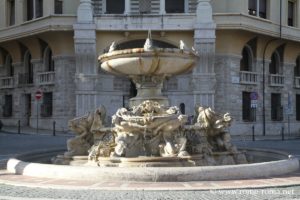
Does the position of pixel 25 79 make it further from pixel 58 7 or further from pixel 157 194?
pixel 157 194

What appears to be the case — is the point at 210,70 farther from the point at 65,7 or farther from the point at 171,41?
the point at 65,7

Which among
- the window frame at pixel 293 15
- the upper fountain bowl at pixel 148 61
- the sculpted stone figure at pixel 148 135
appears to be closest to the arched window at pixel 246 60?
the window frame at pixel 293 15

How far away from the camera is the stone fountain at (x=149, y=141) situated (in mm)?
10328

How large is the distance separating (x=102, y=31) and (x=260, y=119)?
1143 cm

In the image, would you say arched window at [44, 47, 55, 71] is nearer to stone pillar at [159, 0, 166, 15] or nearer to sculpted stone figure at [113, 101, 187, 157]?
stone pillar at [159, 0, 166, 15]

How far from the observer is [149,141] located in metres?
12.3

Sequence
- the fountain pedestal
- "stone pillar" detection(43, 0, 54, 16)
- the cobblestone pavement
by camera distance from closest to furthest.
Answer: the cobblestone pavement < the fountain pedestal < "stone pillar" detection(43, 0, 54, 16)

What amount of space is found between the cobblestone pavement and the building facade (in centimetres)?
2290

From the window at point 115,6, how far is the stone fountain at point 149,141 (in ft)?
72.1

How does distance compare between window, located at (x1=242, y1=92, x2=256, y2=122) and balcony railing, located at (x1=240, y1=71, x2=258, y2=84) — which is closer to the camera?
balcony railing, located at (x1=240, y1=71, x2=258, y2=84)

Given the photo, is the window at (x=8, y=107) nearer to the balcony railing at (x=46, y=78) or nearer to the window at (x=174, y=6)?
the balcony railing at (x=46, y=78)

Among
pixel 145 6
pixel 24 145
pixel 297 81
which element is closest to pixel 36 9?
pixel 145 6

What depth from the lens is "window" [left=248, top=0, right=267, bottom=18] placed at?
123 ft

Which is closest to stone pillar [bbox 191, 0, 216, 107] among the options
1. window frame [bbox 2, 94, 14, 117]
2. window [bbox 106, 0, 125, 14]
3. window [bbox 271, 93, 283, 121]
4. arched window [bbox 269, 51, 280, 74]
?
window [bbox 106, 0, 125, 14]
